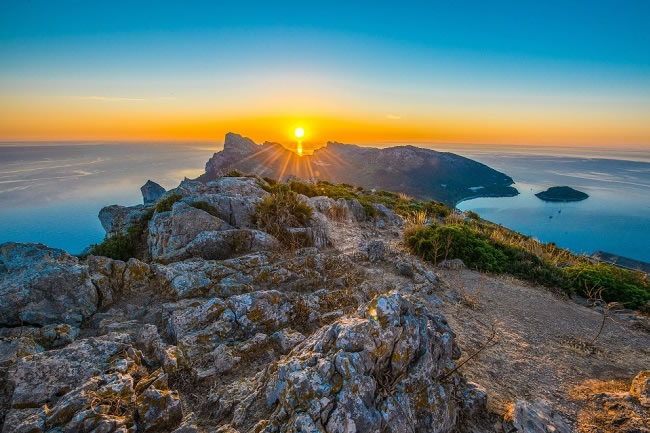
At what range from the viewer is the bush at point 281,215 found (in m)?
10.7

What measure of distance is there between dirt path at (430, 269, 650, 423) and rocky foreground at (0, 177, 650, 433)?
0.63 metres

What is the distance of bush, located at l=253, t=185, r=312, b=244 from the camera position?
1067cm

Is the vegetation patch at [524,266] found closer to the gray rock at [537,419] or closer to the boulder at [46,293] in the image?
the gray rock at [537,419]

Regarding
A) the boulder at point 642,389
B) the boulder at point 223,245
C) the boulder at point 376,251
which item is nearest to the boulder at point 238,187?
the boulder at point 223,245

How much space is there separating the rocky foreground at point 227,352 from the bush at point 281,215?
171 centimetres

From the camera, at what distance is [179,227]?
10.2m

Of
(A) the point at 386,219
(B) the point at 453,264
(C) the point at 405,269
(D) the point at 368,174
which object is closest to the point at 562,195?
(D) the point at 368,174

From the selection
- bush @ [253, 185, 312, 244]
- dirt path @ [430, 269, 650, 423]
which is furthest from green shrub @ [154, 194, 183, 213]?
dirt path @ [430, 269, 650, 423]

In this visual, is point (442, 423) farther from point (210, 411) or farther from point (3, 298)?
point (3, 298)

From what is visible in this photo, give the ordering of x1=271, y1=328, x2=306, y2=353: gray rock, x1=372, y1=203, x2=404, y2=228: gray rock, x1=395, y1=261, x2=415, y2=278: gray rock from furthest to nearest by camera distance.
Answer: x1=372, y1=203, x2=404, y2=228: gray rock
x1=395, y1=261, x2=415, y2=278: gray rock
x1=271, y1=328, x2=306, y2=353: gray rock

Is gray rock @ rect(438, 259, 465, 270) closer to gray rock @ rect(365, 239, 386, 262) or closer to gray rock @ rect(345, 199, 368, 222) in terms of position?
gray rock @ rect(365, 239, 386, 262)

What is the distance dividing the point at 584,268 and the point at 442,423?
39.1 ft

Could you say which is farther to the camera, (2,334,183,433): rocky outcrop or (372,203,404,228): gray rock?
(372,203,404,228): gray rock

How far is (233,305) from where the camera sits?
20.2 feet
